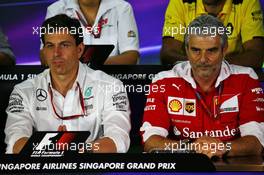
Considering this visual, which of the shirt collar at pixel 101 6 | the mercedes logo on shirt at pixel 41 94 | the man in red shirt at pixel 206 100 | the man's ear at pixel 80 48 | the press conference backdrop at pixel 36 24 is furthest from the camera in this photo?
the press conference backdrop at pixel 36 24

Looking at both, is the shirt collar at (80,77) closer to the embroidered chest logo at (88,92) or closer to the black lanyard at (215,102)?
the embroidered chest logo at (88,92)

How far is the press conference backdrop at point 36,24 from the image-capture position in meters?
3.97

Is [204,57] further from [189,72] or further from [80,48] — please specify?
[80,48]

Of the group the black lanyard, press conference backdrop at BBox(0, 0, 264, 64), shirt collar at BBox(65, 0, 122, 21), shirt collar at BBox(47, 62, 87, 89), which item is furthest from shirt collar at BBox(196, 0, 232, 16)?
shirt collar at BBox(47, 62, 87, 89)

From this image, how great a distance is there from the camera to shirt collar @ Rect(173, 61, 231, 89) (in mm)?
3062

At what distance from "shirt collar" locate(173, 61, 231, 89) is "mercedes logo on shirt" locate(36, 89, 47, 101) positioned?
0.60 meters

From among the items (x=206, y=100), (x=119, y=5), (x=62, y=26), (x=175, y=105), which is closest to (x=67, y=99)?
(x=62, y=26)

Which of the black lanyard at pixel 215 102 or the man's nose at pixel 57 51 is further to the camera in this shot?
the man's nose at pixel 57 51

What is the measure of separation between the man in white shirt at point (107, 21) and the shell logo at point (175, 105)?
677mm

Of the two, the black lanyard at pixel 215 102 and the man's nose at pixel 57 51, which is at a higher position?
the man's nose at pixel 57 51

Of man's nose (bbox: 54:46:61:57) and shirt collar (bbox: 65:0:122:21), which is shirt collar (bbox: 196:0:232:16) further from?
man's nose (bbox: 54:46:61:57)

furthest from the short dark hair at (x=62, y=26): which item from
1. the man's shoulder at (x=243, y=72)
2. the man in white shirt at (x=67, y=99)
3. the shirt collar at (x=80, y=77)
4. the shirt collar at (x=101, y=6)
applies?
the man's shoulder at (x=243, y=72)

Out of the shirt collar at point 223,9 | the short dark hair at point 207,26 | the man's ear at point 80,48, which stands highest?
the shirt collar at point 223,9

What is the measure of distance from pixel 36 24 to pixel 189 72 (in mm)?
1235
